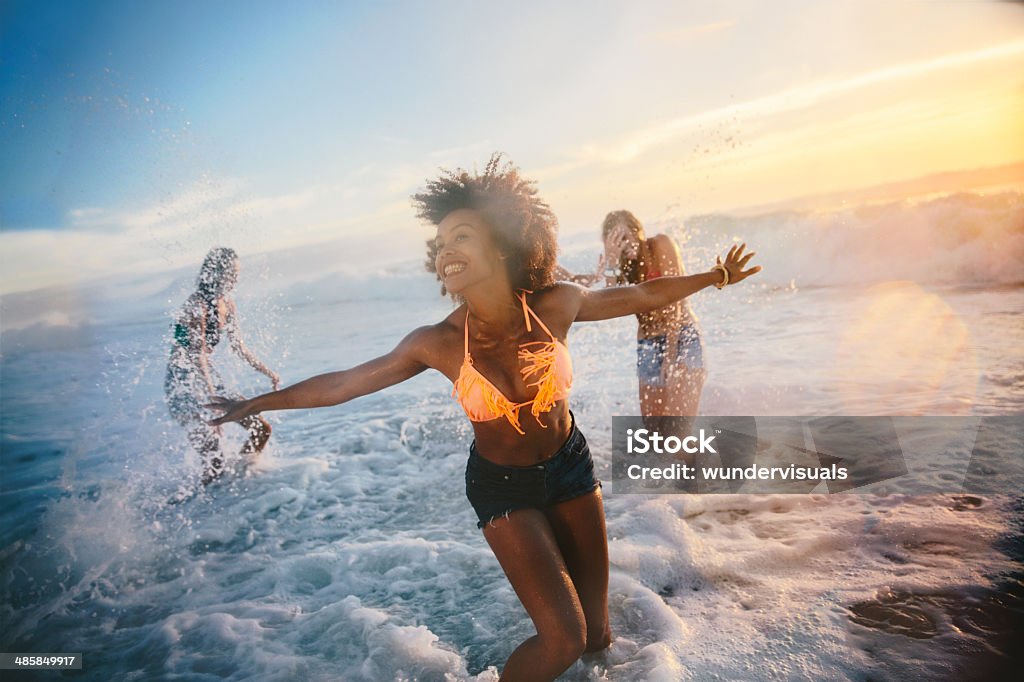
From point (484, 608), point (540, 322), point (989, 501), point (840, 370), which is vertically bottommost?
point (484, 608)

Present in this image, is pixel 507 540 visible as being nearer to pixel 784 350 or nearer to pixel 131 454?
pixel 131 454

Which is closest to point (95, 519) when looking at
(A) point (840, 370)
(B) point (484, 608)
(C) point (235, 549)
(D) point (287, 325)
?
(C) point (235, 549)

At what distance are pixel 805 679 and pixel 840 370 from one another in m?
6.02

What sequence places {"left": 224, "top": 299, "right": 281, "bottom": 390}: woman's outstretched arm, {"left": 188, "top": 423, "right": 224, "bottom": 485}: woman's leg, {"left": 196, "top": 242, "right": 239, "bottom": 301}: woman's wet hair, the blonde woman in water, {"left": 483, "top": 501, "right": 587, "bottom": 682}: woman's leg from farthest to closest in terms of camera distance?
1. {"left": 224, "top": 299, "right": 281, "bottom": 390}: woman's outstretched arm
2. {"left": 188, "top": 423, "right": 224, "bottom": 485}: woman's leg
3. {"left": 196, "top": 242, "right": 239, "bottom": 301}: woman's wet hair
4. the blonde woman in water
5. {"left": 483, "top": 501, "right": 587, "bottom": 682}: woman's leg

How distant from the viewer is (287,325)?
67.8ft

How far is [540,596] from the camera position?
2598 mm

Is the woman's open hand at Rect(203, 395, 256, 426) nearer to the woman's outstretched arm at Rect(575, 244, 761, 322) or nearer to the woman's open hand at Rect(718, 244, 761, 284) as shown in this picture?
the woman's outstretched arm at Rect(575, 244, 761, 322)

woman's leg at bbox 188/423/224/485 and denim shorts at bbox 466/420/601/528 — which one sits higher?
denim shorts at bbox 466/420/601/528

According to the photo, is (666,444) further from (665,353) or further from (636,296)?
(636,296)

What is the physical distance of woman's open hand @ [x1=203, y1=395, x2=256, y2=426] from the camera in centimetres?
311

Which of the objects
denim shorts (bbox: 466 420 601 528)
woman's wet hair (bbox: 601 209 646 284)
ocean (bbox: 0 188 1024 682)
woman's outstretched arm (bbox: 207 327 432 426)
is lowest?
ocean (bbox: 0 188 1024 682)

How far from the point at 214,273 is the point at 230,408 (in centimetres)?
381

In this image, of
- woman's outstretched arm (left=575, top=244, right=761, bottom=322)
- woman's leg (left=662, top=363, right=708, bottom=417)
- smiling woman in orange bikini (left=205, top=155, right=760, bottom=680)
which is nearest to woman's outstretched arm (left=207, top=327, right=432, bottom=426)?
smiling woman in orange bikini (left=205, top=155, right=760, bottom=680)

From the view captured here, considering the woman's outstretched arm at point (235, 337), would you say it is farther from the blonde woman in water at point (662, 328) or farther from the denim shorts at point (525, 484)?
the denim shorts at point (525, 484)
